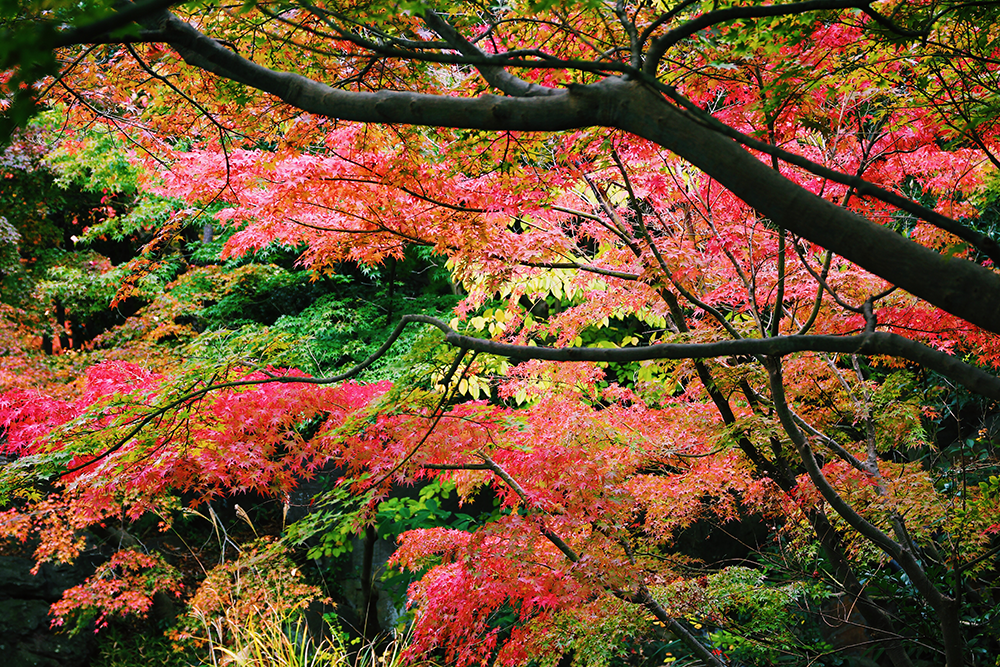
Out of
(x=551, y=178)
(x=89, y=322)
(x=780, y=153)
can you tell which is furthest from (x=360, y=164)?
(x=89, y=322)

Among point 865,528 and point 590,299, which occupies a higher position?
point 590,299

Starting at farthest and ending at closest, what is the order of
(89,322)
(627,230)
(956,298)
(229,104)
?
(89,322), (627,230), (229,104), (956,298)

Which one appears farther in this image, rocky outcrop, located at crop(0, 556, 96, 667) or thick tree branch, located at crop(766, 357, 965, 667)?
rocky outcrop, located at crop(0, 556, 96, 667)

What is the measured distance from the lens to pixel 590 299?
4.46m

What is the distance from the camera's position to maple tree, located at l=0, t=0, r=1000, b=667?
254cm

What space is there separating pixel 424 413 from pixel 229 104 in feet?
6.11

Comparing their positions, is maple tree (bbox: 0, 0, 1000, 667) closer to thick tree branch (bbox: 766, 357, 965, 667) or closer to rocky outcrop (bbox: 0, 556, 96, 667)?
thick tree branch (bbox: 766, 357, 965, 667)

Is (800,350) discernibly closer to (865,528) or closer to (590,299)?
(865,528)

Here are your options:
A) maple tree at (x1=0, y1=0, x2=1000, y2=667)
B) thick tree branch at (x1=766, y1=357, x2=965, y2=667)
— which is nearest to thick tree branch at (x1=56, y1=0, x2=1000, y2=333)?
maple tree at (x1=0, y1=0, x2=1000, y2=667)

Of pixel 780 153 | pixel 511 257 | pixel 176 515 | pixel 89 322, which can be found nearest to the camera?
pixel 780 153

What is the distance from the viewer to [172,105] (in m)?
3.36

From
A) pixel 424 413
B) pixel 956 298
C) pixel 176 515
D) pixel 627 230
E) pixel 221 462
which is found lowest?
pixel 176 515

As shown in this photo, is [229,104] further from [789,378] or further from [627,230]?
[789,378]

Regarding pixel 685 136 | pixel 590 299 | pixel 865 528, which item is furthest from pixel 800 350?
pixel 590 299
